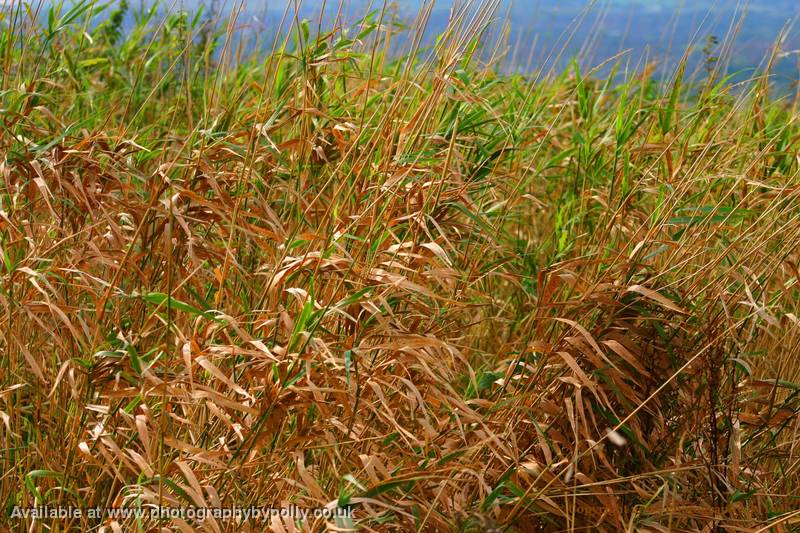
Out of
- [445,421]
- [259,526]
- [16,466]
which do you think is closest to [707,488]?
[445,421]

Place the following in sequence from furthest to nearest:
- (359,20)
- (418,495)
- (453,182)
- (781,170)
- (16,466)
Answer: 1. (781,170)
2. (359,20)
3. (453,182)
4. (16,466)
5. (418,495)

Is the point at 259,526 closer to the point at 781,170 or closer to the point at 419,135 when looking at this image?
the point at 419,135

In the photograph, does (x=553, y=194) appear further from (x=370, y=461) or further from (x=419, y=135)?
(x=370, y=461)

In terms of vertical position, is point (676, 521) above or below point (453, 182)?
below

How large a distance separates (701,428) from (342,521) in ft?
2.70

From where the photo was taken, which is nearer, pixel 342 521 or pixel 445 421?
pixel 342 521

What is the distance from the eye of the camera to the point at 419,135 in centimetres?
193

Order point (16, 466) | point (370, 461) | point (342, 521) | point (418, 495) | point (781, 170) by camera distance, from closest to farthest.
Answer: point (342, 521) < point (370, 461) < point (418, 495) < point (16, 466) < point (781, 170)

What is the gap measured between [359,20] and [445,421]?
3.48 feet

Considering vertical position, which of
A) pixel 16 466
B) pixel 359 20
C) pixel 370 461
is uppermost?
pixel 359 20

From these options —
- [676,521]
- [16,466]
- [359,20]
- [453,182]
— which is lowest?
[16,466]

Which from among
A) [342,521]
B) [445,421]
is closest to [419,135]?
[445,421]

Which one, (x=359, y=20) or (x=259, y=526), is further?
(x=359, y=20)

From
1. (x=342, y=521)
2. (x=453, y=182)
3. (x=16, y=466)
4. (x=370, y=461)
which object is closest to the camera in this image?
(x=342, y=521)
